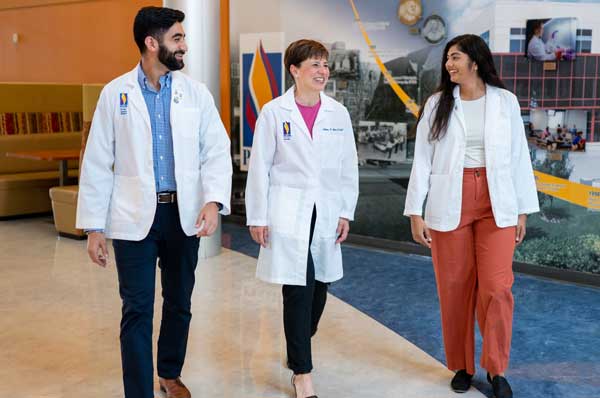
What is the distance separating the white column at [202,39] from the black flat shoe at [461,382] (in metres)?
3.43

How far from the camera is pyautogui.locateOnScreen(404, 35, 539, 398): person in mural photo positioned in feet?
12.7

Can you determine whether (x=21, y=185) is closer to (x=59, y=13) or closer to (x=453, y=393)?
(x=59, y=13)

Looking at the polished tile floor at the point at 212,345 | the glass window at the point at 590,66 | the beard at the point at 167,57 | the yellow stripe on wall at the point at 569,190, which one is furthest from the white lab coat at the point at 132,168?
the glass window at the point at 590,66

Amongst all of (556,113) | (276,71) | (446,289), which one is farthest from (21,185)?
(446,289)

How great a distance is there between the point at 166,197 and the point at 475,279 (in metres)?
1.56

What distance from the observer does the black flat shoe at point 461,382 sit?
4023 mm

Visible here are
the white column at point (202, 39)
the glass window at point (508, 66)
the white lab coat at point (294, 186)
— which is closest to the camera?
the white lab coat at point (294, 186)

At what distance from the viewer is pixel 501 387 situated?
389 cm

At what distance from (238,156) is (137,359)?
224 inches

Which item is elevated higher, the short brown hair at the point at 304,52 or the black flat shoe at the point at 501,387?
the short brown hair at the point at 304,52

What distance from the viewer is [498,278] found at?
387 centimetres

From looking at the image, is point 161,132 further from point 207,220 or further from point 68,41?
point 68,41

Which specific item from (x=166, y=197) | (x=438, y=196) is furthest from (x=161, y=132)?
(x=438, y=196)

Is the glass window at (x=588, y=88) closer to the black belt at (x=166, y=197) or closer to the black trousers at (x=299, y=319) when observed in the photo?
the black trousers at (x=299, y=319)
